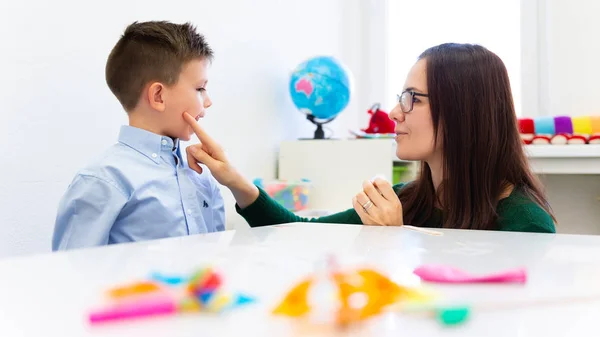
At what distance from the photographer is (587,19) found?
2916 mm

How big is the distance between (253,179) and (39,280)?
1907 millimetres

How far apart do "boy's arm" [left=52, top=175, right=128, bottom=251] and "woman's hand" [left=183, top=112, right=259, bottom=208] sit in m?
0.17

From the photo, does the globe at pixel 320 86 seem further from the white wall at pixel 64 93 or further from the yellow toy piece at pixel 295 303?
the yellow toy piece at pixel 295 303

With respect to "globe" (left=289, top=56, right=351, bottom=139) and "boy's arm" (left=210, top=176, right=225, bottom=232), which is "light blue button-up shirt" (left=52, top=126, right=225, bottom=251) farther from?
"globe" (left=289, top=56, right=351, bottom=139)

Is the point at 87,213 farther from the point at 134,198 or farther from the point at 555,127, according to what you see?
the point at 555,127

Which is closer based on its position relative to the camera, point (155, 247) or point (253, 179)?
point (155, 247)

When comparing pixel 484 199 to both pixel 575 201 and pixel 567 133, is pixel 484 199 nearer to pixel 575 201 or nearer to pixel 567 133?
pixel 567 133

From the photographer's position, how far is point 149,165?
1.22 m

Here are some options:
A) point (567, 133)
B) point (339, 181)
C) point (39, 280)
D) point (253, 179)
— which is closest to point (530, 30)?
point (567, 133)

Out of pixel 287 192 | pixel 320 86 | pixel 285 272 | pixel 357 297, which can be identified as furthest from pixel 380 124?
pixel 357 297

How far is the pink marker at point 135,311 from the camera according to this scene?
14.0 inches

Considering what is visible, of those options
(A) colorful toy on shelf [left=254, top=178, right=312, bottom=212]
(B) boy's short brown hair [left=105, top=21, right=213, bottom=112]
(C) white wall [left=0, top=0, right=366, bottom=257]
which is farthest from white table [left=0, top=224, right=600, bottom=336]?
(A) colorful toy on shelf [left=254, top=178, right=312, bottom=212]

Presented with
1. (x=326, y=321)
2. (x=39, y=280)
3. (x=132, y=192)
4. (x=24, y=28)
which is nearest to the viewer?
(x=326, y=321)

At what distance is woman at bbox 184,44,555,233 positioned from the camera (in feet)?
3.87
